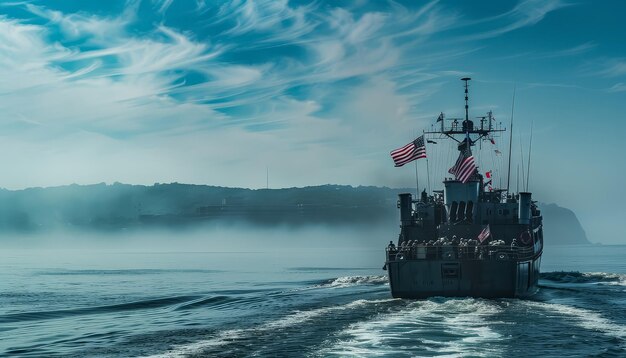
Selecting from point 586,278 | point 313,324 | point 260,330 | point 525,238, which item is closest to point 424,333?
point 313,324

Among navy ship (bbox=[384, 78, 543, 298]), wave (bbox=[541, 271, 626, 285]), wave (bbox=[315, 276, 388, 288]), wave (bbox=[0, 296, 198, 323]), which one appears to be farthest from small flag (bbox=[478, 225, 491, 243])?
wave (bbox=[541, 271, 626, 285])

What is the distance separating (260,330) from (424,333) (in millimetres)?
9184

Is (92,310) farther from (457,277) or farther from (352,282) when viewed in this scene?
(352,282)

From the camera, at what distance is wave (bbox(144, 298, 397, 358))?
33659 millimetres

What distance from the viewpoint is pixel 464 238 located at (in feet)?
192

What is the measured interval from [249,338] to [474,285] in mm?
19123

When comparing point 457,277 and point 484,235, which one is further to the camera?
point 484,235

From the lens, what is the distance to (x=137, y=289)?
75.2 metres

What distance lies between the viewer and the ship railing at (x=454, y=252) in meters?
50.4

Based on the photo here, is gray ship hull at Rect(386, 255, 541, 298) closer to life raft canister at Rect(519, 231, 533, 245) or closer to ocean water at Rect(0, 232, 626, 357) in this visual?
ocean water at Rect(0, 232, 626, 357)

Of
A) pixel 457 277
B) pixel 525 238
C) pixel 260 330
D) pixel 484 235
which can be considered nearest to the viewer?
pixel 260 330

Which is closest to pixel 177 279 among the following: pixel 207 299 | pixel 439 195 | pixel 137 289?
pixel 137 289

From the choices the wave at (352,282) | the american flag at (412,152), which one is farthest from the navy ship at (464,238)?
the wave at (352,282)

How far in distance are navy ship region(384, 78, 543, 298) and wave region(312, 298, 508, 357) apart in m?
2.88
